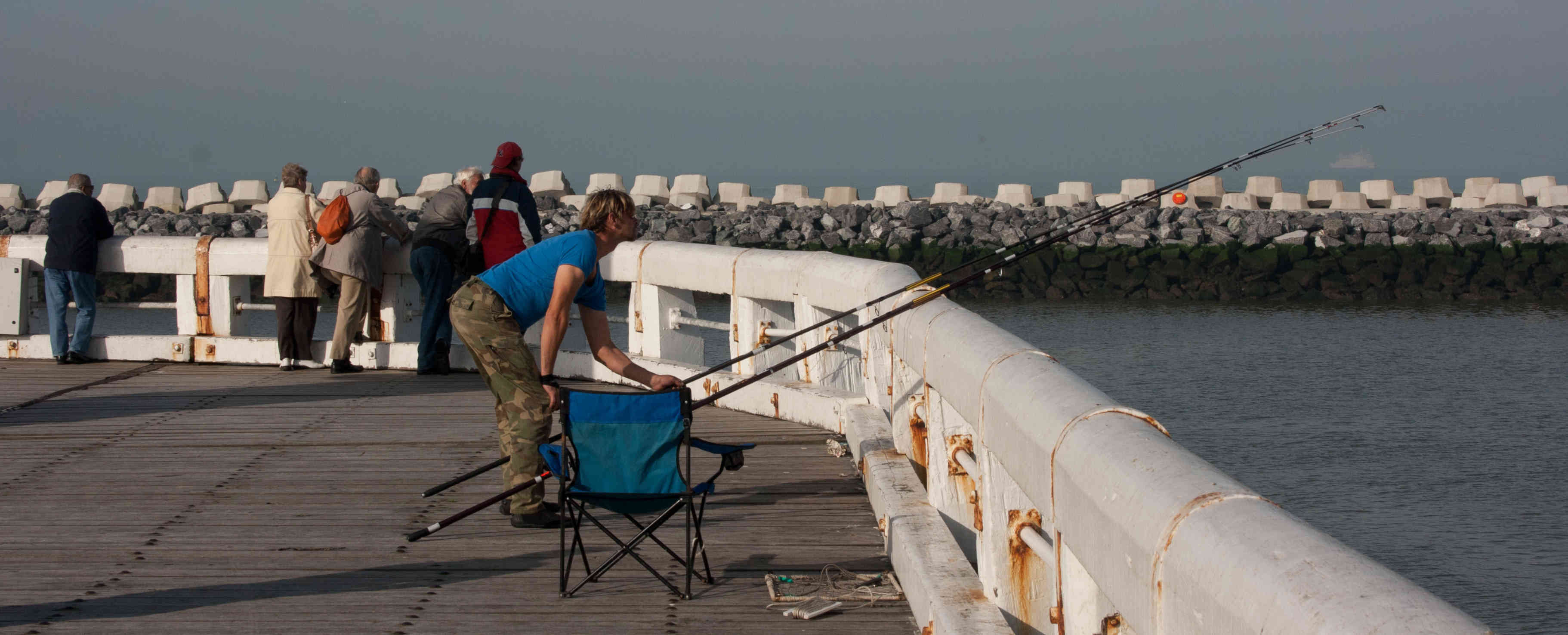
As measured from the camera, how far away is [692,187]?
30.7m

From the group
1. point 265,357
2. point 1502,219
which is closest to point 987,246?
point 1502,219

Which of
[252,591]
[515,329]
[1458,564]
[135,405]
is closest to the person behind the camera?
[252,591]

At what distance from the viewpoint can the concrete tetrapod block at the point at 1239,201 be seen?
30234 mm

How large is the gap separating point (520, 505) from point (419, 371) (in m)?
4.43

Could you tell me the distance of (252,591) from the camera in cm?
413

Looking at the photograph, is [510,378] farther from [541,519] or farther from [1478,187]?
[1478,187]

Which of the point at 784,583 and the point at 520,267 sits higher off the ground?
the point at 520,267

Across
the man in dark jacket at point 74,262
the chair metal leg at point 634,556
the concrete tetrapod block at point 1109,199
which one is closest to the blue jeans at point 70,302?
the man in dark jacket at point 74,262

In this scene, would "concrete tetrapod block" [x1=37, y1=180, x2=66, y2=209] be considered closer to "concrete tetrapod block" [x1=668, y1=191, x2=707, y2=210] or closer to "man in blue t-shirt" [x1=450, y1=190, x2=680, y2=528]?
"concrete tetrapod block" [x1=668, y1=191, x2=707, y2=210]

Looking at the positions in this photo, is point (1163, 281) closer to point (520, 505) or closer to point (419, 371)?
point (419, 371)

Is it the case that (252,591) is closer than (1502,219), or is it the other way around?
(252,591)

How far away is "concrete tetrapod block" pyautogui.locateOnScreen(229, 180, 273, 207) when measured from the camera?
1161 inches

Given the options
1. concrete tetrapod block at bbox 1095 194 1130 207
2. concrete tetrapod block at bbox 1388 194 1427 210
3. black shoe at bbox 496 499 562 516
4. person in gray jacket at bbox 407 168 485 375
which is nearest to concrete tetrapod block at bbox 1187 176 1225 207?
concrete tetrapod block at bbox 1095 194 1130 207

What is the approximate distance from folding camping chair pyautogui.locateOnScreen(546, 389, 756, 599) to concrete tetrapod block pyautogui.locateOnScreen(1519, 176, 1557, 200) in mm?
32324
